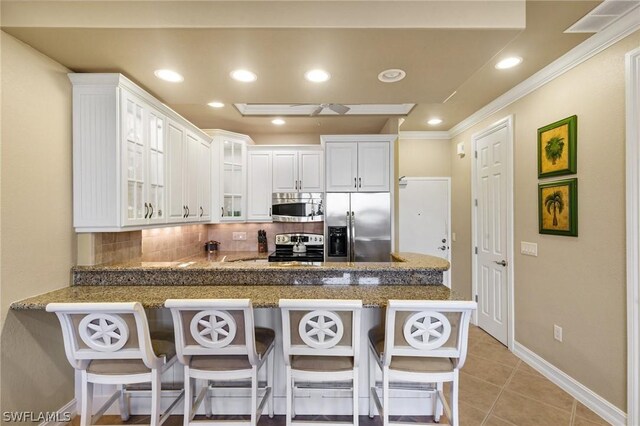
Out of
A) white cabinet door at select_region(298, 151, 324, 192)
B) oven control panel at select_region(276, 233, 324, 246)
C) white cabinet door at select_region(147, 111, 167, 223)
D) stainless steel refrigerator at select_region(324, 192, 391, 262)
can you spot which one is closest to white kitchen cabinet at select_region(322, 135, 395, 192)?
stainless steel refrigerator at select_region(324, 192, 391, 262)

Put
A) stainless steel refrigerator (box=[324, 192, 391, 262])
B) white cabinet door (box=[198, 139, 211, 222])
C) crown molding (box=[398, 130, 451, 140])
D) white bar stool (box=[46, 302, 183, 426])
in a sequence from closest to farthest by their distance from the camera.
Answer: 1. white bar stool (box=[46, 302, 183, 426])
2. white cabinet door (box=[198, 139, 211, 222])
3. stainless steel refrigerator (box=[324, 192, 391, 262])
4. crown molding (box=[398, 130, 451, 140])

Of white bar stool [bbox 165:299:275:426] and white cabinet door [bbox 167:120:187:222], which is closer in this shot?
white bar stool [bbox 165:299:275:426]

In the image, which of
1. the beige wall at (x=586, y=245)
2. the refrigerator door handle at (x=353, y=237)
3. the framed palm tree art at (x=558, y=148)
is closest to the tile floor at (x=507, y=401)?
the beige wall at (x=586, y=245)

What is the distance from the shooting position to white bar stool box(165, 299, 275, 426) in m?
1.53

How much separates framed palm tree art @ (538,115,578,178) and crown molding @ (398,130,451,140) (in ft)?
6.17

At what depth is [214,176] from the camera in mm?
3959

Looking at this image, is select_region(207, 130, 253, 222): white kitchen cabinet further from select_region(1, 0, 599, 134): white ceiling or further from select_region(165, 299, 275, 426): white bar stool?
select_region(165, 299, 275, 426): white bar stool

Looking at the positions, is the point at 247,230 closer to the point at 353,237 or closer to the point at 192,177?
the point at 192,177

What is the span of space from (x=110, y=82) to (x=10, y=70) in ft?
1.63

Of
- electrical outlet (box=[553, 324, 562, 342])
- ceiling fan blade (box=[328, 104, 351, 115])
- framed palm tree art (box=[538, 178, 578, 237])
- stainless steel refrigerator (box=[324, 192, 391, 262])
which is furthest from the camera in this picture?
stainless steel refrigerator (box=[324, 192, 391, 262])

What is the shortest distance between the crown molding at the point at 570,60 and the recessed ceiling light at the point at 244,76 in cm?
247

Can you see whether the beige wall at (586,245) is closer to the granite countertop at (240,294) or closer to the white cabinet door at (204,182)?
the granite countertop at (240,294)

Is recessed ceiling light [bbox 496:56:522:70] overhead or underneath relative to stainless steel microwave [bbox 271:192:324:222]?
overhead

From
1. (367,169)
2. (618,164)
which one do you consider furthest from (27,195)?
(618,164)
